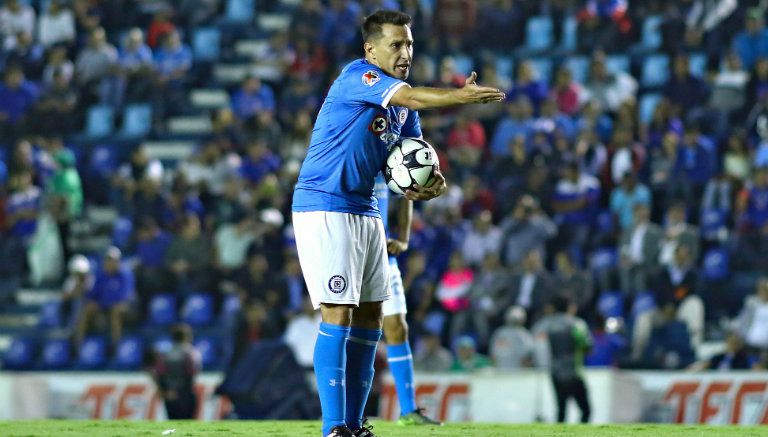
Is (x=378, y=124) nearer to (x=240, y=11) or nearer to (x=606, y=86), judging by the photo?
(x=606, y=86)

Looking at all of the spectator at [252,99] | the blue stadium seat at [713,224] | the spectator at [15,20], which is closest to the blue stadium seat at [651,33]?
the blue stadium seat at [713,224]

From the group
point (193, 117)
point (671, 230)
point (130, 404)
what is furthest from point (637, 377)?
point (193, 117)

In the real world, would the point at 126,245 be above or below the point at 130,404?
above

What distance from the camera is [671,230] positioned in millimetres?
17484

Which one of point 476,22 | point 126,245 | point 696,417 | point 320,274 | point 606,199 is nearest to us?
point 320,274

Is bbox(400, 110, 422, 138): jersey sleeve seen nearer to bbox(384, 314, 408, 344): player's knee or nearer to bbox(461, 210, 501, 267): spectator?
bbox(384, 314, 408, 344): player's knee

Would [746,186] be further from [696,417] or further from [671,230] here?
[696,417]

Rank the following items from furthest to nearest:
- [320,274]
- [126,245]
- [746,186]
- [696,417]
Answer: [126,245] < [746,186] < [696,417] < [320,274]

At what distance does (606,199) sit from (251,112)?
5.72 metres

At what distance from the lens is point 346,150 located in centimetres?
798

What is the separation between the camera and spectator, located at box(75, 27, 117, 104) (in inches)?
915

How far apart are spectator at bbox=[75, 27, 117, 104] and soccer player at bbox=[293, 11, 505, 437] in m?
15.7

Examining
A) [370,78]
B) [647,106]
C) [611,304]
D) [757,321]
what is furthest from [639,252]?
[370,78]

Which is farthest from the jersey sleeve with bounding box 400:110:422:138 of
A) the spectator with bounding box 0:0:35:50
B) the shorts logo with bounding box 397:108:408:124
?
the spectator with bounding box 0:0:35:50
